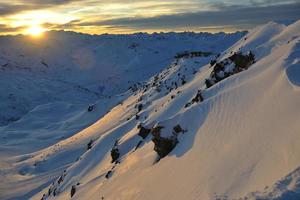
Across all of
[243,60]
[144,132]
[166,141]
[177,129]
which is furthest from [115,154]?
[243,60]

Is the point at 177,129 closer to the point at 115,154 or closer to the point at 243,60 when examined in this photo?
the point at 243,60

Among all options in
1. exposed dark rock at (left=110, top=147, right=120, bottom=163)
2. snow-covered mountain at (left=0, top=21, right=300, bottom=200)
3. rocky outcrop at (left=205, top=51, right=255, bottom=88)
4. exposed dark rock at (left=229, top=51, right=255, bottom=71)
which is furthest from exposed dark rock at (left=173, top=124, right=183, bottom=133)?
exposed dark rock at (left=110, top=147, right=120, bottom=163)

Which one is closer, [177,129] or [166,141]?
[166,141]

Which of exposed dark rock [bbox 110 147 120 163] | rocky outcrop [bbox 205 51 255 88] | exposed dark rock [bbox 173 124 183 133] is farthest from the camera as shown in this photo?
exposed dark rock [bbox 110 147 120 163]

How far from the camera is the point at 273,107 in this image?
11.4m

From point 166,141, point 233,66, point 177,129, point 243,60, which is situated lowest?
point 166,141

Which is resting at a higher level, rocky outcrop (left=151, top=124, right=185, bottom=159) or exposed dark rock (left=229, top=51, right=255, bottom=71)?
exposed dark rock (left=229, top=51, right=255, bottom=71)

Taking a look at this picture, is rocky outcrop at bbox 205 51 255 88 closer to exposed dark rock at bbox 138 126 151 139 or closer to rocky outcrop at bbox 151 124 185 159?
→ exposed dark rock at bbox 138 126 151 139

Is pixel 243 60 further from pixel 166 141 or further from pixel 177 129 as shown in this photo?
pixel 166 141

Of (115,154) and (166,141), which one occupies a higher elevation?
(166,141)

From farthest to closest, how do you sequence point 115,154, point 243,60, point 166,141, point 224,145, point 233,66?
point 115,154
point 233,66
point 243,60
point 166,141
point 224,145

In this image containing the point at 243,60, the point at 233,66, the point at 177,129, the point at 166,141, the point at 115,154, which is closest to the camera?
the point at 166,141

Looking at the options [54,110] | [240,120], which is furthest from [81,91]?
[240,120]

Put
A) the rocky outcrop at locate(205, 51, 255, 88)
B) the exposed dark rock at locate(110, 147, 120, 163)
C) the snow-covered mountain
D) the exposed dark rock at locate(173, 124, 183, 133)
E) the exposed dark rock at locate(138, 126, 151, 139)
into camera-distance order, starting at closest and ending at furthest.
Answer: the snow-covered mountain, the exposed dark rock at locate(173, 124, 183, 133), the rocky outcrop at locate(205, 51, 255, 88), the exposed dark rock at locate(138, 126, 151, 139), the exposed dark rock at locate(110, 147, 120, 163)
